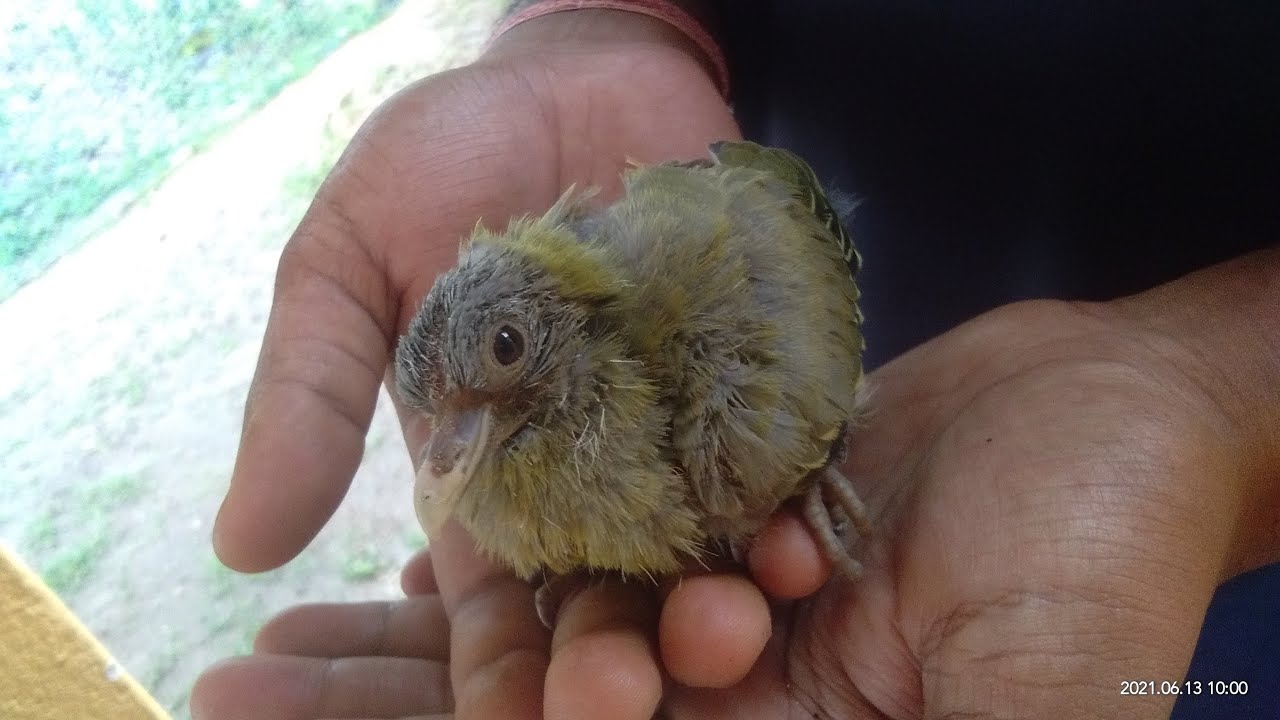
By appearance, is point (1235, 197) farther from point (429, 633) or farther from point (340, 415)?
point (429, 633)

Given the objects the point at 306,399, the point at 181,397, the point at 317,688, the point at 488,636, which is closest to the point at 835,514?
the point at 488,636

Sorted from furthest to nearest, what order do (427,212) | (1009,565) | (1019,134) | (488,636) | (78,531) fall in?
1. (78,531)
2. (1019,134)
3. (427,212)
4. (488,636)
5. (1009,565)

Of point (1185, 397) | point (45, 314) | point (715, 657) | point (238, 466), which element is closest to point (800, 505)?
point (715, 657)

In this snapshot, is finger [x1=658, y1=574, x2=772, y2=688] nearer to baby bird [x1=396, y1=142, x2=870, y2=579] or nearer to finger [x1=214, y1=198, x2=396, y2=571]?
baby bird [x1=396, y1=142, x2=870, y2=579]

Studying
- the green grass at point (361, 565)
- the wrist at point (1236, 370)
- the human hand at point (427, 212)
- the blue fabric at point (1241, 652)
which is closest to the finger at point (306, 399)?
the human hand at point (427, 212)

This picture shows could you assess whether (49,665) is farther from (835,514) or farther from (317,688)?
(835,514)
